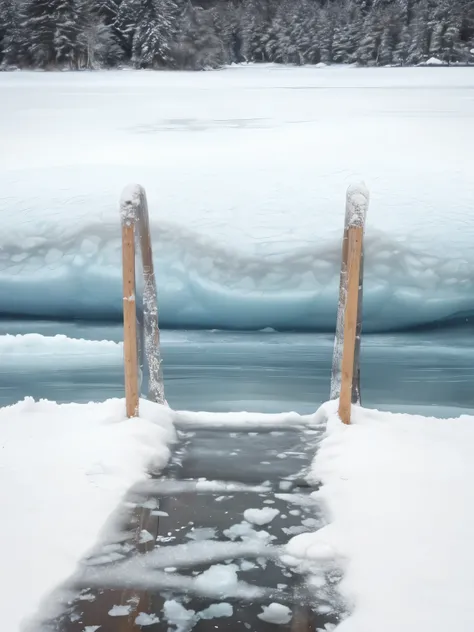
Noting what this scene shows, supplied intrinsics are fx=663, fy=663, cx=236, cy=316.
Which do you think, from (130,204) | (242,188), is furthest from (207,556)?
(242,188)

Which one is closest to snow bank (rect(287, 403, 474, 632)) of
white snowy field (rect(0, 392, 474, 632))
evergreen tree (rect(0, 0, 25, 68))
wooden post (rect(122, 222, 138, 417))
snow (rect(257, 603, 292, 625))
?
white snowy field (rect(0, 392, 474, 632))

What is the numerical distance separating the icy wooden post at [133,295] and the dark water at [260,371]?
54.0 inches

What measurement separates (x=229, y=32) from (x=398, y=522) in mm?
4537

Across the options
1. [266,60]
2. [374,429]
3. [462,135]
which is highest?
[266,60]

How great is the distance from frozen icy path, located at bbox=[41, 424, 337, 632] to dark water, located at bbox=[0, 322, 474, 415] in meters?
1.86

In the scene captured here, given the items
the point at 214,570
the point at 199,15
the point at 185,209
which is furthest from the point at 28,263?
the point at 214,570

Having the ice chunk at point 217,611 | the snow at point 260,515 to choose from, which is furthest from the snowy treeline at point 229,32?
the ice chunk at point 217,611

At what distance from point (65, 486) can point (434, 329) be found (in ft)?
9.52

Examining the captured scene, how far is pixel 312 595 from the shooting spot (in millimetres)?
1300

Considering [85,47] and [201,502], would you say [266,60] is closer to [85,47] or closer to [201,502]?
[85,47]

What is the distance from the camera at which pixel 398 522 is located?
5.12ft

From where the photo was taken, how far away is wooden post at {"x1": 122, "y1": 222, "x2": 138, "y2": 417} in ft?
7.07

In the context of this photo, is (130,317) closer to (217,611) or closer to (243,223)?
(217,611)

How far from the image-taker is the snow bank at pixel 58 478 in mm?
1352
